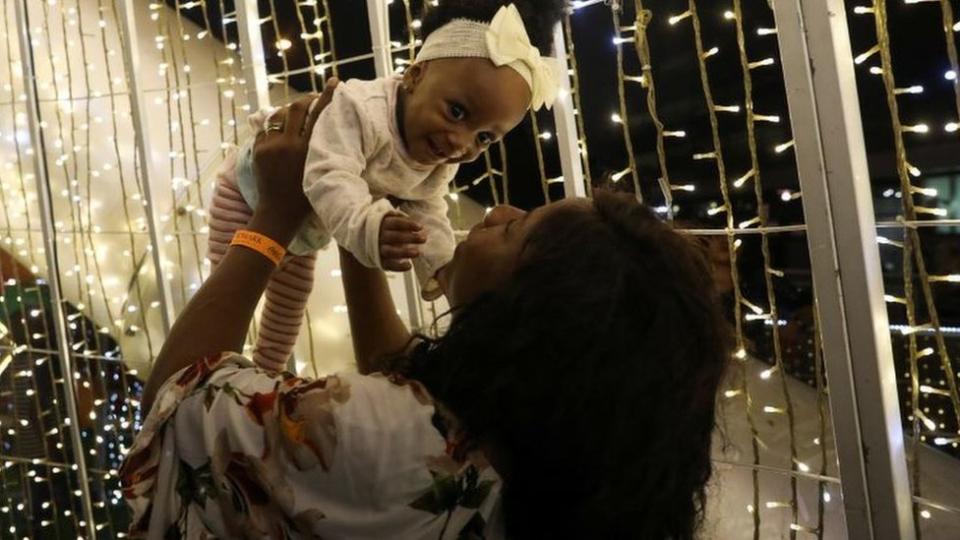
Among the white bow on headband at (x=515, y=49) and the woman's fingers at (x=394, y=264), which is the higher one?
the white bow on headband at (x=515, y=49)

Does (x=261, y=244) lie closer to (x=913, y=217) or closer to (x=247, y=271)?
(x=247, y=271)

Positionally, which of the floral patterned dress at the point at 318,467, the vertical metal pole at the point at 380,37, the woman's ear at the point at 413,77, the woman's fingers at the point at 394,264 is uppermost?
the vertical metal pole at the point at 380,37

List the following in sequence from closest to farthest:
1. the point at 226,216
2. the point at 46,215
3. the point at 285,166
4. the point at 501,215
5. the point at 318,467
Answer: the point at 318,467 < the point at 501,215 < the point at 285,166 < the point at 226,216 < the point at 46,215

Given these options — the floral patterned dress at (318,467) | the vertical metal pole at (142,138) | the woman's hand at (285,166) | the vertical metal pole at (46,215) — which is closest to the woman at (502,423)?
the floral patterned dress at (318,467)

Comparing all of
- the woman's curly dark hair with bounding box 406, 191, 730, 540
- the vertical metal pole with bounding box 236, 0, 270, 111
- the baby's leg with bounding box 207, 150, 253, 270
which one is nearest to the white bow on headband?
the woman's curly dark hair with bounding box 406, 191, 730, 540

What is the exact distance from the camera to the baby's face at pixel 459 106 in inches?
40.0

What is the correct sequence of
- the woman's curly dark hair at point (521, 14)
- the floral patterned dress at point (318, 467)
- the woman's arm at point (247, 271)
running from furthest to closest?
the woman's curly dark hair at point (521, 14)
the woman's arm at point (247, 271)
the floral patterned dress at point (318, 467)

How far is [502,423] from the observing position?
0.73 meters

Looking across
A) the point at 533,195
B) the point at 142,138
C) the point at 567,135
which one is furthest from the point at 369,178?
the point at 142,138

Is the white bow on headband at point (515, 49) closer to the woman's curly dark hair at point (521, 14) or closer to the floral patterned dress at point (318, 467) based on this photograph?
the woman's curly dark hair at point (521, 14)

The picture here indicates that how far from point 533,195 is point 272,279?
58cm

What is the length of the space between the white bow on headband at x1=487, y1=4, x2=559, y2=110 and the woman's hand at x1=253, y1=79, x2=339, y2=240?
0.77 ft

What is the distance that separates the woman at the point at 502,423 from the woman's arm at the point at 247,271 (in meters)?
0.05

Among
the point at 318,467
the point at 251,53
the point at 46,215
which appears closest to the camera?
the point at 318,467
